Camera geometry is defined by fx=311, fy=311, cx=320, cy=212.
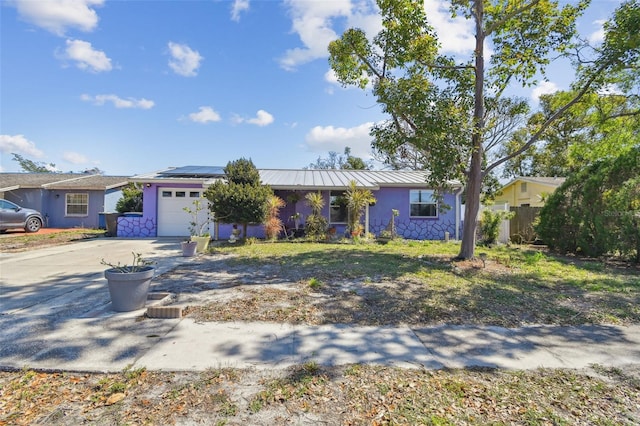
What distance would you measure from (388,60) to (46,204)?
20.9 meters

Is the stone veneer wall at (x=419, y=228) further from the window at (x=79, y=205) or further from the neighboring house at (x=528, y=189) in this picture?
the window at (x=79, y=205)

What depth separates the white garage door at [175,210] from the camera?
546 inches

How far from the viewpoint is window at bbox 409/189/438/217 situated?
14758 millimetres

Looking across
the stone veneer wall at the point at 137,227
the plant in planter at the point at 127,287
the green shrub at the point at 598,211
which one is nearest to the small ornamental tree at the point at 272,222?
the stone veneer wall at the point at 137,227

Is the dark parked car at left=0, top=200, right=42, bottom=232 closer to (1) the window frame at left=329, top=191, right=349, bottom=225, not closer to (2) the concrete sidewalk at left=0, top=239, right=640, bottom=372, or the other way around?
(2) the concrete sidewalk at left=0, top=239, right=640, bottom=372

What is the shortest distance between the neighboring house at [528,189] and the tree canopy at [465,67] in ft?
36.9

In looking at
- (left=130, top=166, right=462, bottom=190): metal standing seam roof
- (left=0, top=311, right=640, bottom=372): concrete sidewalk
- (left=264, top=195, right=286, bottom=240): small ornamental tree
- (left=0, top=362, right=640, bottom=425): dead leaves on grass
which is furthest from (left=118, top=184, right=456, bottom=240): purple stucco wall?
(left=0, top=362, right=640, bottom=425): dead leaves on grass

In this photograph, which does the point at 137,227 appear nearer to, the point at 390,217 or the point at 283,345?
the point at 390,217

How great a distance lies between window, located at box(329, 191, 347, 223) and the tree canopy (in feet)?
17.9

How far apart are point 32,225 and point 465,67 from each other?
775 inches

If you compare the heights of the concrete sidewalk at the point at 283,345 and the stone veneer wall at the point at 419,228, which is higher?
the stone veneer wall at the point at 419,228

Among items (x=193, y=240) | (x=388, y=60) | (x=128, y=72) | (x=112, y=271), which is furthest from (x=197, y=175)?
(x=112, y=271)

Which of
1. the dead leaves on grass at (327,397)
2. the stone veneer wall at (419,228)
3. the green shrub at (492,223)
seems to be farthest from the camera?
the stone veneer wall at (419,228)

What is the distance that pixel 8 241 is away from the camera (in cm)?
1173
